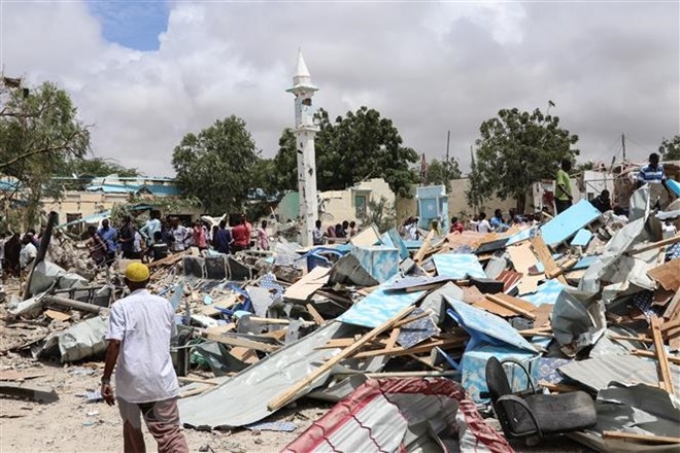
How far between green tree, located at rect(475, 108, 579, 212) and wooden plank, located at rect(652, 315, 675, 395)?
2591cm

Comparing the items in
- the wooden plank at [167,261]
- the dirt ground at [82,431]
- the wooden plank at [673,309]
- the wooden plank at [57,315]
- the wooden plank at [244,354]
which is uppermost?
the wooden plank at [673,309]

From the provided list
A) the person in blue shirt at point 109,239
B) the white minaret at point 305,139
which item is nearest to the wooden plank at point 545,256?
the person in blue shirt at point 109,239

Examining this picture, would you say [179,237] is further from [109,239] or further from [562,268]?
[562,268]

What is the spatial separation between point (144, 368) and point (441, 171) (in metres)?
39.7

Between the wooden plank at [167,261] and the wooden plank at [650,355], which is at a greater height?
the wooden plank at [167,261]

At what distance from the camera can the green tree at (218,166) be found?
3697 centimetres

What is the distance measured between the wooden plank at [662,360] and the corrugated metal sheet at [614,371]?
8cm

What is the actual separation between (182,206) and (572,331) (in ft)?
105

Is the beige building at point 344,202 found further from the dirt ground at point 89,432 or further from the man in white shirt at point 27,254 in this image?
the dirt ground at point 89,432

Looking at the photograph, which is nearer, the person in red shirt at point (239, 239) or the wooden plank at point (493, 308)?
the wooden plank at point (493, 308)

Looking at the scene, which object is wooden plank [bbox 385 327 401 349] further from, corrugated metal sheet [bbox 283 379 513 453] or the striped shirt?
the striped shirt

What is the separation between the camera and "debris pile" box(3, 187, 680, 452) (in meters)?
4.25

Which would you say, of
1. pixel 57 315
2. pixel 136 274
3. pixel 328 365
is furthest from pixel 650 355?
pixel 57 315

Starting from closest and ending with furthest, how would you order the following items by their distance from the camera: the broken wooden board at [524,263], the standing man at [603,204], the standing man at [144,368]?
the standing man at [144,368]
the broken wooden board at [524,263]
the standing man at [603,204]
